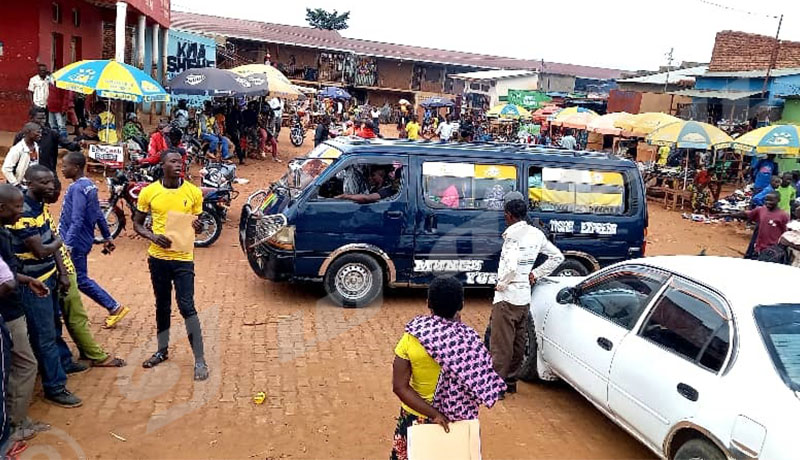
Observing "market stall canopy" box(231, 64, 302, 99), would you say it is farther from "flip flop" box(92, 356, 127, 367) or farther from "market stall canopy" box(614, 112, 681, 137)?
"flip flop" box(92, 356, 127, 367)

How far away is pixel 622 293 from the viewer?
16.3 ft

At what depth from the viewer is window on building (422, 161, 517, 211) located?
752 cm

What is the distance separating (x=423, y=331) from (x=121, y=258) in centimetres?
696

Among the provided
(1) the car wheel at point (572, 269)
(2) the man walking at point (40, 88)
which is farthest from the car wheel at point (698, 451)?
(2) the man walking at point (40, 88)

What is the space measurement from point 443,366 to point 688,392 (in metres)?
A: 1.75

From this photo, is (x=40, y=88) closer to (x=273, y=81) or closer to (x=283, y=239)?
(x=273, y=81)

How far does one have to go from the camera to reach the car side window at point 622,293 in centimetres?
462

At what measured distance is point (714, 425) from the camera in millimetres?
3586

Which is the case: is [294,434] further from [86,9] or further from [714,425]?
[86,9]

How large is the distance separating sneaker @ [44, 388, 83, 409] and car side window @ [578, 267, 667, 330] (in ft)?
12.8

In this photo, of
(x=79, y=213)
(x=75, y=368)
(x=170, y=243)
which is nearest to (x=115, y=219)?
(x=79, y=213)

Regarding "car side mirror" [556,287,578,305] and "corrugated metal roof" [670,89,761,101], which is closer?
"car side mirror" [556,287,578,305]

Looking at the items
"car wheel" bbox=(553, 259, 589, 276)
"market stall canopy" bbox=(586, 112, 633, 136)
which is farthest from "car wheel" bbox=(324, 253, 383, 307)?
"market stall canopy" bbox=(586, 112, 633, 136)

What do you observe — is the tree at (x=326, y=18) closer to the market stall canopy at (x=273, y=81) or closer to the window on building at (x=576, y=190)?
the market stall canopy at (x=273, y=81)
